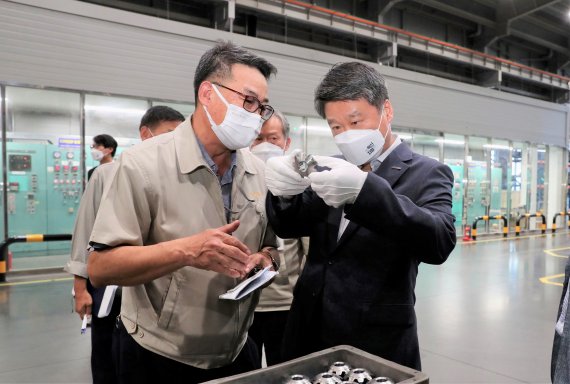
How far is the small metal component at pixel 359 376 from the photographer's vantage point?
1092 millimetres

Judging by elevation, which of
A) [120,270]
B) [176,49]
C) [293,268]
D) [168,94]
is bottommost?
[293,268]

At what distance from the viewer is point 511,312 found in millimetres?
5293

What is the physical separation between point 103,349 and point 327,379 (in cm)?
206

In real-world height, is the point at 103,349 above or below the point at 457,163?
below

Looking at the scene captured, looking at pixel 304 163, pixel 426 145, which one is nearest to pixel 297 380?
pixel 304 163

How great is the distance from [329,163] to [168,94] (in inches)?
281

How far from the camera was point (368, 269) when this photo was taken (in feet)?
4.84

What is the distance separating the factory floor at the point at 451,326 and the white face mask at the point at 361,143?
2.62 meters

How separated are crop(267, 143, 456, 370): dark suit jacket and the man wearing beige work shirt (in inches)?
7.7

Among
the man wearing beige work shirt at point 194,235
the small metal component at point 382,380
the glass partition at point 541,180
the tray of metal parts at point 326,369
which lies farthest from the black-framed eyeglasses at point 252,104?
the glass partition at point 541,180

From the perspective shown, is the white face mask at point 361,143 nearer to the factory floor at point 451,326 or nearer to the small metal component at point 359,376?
the small metal component at point 359,376

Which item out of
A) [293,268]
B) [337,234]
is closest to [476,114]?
[293,268]

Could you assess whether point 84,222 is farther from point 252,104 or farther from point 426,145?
point 426,145

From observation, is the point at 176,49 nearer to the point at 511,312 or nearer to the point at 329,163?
the point at 511,312
